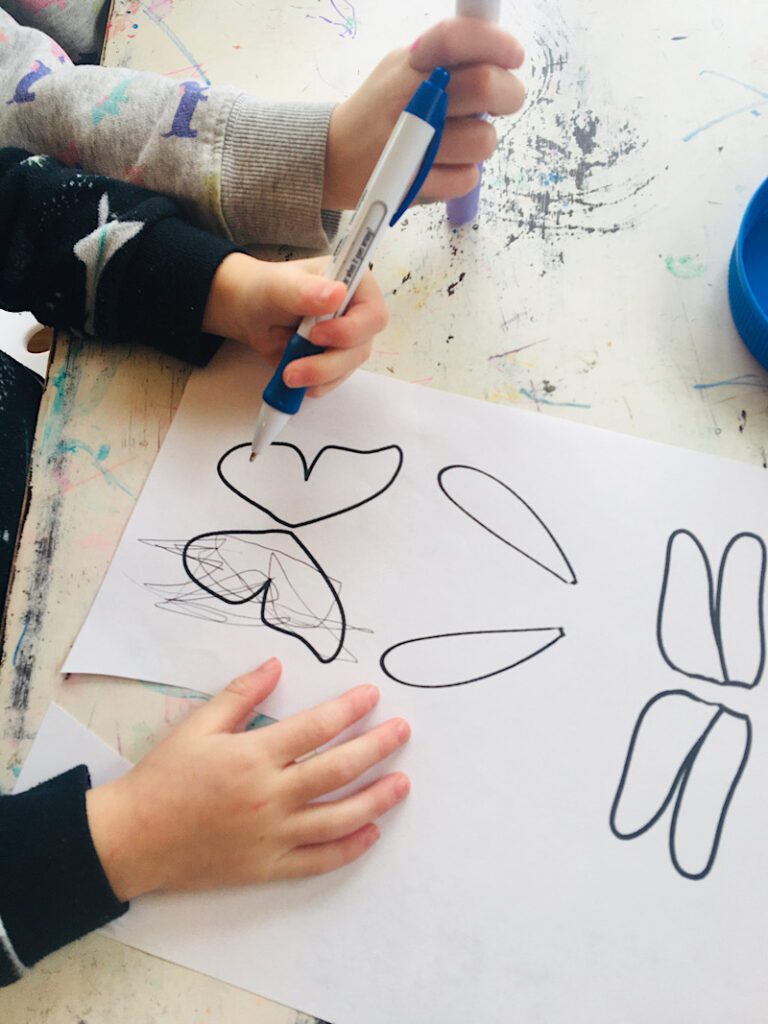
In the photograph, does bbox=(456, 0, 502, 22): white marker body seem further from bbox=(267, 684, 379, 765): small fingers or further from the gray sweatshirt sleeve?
bbox=(267, 684, 379, 765): small fingers

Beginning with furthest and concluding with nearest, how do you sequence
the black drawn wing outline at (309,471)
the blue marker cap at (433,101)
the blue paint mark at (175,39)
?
1. the blue paint mark at (175,39)
2. the black drawn wing outline at (309,471)
3. the blue marker cap at (433,101)

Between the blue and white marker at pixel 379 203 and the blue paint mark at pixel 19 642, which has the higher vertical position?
the blue and white marker at pixel 379 203

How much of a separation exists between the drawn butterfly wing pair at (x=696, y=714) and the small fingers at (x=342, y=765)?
4.9 inches

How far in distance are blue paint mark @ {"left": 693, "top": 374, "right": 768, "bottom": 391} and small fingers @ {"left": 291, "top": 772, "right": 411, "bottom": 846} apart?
30 centimetres

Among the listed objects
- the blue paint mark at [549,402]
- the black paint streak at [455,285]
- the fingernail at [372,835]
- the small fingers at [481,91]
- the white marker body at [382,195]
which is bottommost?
the fingernail at [372,835]

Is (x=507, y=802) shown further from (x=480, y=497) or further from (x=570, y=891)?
(x=480, y=497)

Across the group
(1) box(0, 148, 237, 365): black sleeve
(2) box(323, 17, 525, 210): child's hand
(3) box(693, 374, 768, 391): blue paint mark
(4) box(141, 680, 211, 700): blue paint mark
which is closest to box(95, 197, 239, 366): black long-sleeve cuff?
(1) box(0, 148, 237, 365): black sleeve

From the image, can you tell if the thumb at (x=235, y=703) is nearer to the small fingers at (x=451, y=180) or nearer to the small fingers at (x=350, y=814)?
the small fingers at (x=350, y=814)

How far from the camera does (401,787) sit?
398 mm

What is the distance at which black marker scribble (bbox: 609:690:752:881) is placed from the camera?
0.39m

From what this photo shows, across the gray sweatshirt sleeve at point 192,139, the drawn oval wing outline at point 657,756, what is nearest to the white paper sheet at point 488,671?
the drawn oval wing outline at point 657,756

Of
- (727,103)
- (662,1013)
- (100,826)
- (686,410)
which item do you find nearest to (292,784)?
(100,826)

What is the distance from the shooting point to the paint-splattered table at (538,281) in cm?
45

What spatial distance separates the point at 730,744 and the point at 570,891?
116 mm
